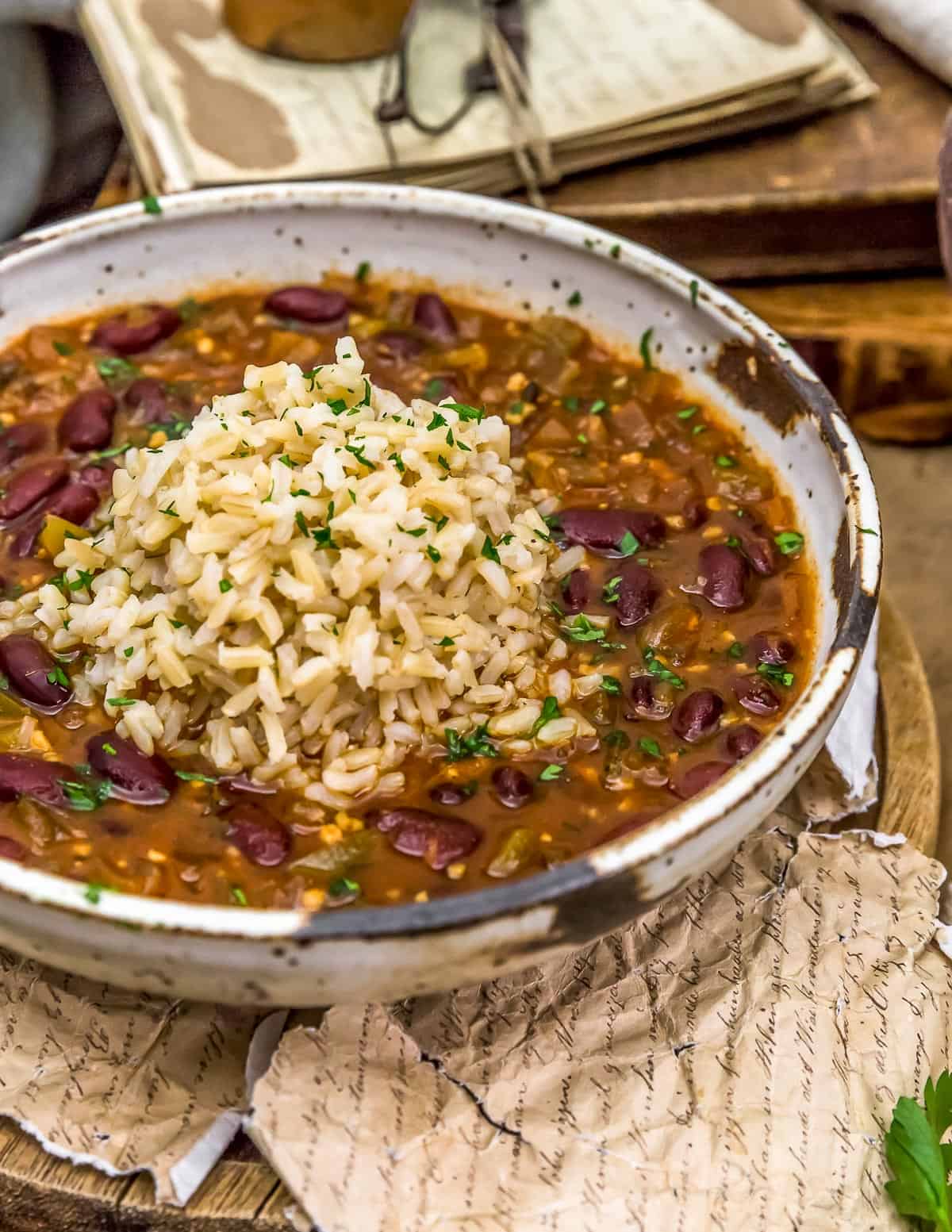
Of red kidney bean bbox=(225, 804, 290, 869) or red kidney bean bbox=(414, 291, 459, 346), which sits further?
red kidney bean bbox=(414, 291, 459, 346)

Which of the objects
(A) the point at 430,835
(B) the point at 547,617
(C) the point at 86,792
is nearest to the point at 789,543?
(B) the point at 547,617

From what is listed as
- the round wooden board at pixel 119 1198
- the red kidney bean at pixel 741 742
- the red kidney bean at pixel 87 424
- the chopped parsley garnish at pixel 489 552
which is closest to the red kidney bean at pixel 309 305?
the red kidney bean at pixel 87 424

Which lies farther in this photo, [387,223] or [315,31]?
[315,31]

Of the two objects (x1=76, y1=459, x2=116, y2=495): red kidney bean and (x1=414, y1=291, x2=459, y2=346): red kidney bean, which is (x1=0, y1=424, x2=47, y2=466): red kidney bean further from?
(x1=414, y1=291, x2=459, y2=346): red kidney bean

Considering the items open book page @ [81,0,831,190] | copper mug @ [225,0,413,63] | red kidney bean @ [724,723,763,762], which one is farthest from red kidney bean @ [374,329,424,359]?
copper mug @ [225,0,413,63]

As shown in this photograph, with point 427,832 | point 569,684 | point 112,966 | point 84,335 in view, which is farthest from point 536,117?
point 112,966

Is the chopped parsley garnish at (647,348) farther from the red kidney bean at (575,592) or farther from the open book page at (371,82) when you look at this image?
the open book page at (371,82)

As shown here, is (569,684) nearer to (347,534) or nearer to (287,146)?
(347,534)

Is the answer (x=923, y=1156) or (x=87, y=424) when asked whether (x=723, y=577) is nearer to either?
(x=923, y=1156)
